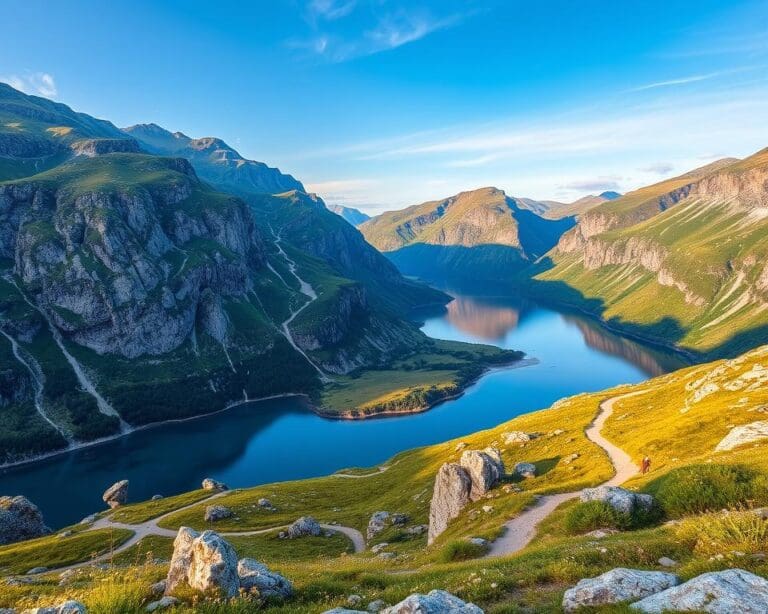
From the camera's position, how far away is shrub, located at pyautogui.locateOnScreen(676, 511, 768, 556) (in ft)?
48.9

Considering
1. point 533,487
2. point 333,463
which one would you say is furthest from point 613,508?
point 333,463

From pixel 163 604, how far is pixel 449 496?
45615 millimetres

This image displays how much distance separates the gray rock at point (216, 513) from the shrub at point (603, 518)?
72636 mm

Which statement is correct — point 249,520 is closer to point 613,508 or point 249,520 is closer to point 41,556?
point 41,556

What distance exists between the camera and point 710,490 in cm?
2448

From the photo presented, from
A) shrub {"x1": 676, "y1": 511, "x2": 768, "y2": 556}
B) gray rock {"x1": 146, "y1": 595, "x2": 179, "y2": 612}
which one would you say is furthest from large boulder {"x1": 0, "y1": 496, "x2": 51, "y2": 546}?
shrub {"x1": 676, "y1": 511, "x2": 768, "y2": 556}

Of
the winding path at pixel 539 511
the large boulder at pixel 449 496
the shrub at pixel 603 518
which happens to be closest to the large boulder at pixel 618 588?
the shrub at pixel 603 518

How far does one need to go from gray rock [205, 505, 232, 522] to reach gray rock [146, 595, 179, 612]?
7733cm

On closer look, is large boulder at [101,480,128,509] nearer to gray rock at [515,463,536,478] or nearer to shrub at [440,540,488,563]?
gray rock at [515,463,536,478]

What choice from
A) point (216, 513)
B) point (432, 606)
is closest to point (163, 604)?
point (432, 606)

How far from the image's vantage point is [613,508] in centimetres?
2706

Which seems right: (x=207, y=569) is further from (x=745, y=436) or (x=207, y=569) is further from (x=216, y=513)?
(x=216, y=513)

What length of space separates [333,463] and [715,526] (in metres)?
185

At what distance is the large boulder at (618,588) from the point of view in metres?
12.8
